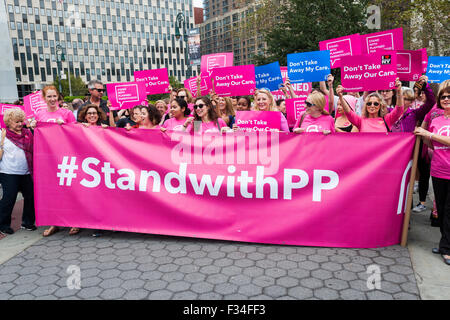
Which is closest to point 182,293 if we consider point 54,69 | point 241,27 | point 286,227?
point 286,227

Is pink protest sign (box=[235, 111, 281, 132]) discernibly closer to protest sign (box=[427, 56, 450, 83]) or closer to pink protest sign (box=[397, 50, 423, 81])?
pink protest sign (box=[397, 50, 423, 81])

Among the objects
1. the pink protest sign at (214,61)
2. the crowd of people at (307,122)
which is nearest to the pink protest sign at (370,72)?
the crowd of people at (307,122)

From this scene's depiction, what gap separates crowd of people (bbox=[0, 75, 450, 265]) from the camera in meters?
4.00

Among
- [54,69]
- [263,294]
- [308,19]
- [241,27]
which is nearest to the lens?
[263,294]

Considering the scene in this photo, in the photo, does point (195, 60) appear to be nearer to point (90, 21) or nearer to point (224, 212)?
point (224, 212)

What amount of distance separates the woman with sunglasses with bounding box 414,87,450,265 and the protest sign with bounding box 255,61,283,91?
3394 millimetres

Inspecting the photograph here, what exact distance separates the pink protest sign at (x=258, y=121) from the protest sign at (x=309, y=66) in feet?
5.53

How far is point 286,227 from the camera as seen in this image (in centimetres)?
439

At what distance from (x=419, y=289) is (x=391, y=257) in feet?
2.23

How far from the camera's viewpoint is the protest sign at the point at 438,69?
5.96 metres

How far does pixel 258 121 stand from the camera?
4801 mm

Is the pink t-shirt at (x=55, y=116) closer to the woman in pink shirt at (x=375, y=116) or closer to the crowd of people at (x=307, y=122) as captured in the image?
the crowd of people at (x=307, y=122)

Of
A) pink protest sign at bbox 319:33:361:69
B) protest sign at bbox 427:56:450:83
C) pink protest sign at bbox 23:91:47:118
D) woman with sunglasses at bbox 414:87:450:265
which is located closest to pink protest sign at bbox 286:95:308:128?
pink protest sign at bbox 319:33:361:69

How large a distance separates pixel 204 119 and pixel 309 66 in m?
2.19
